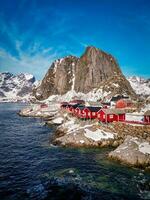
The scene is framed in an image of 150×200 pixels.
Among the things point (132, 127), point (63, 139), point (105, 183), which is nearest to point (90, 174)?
point (105, 183)

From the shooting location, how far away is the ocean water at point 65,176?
3044cm

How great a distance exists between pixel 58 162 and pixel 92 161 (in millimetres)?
6533

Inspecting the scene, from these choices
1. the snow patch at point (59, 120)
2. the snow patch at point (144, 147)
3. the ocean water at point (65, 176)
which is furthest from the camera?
the snow patch at point (59, 120)

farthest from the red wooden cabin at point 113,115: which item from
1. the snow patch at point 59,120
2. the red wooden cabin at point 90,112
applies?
the snow patch at point 59,120

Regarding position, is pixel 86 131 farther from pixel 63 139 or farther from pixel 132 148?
pixel 132 148

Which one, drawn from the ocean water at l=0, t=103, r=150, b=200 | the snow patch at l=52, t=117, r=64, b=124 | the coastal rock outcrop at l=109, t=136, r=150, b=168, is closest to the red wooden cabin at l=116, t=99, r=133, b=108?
the snow patch at l=52, t=117, r=64, b=124

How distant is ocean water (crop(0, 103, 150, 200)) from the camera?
30.4 meters

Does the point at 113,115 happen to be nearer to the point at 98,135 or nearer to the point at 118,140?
the point at 98,135

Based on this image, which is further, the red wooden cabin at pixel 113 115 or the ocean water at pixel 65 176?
the red wooden cabin at pixel 113 115

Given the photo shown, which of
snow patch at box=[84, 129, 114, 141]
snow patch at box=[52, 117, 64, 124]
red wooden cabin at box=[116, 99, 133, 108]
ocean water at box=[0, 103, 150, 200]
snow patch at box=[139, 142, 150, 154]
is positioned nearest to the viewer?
ocean water at box=[0, 103, 150, 200]

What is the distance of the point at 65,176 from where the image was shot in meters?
36.5

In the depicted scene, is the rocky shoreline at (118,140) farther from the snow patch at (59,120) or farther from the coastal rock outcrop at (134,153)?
the snow patch at (59,120)

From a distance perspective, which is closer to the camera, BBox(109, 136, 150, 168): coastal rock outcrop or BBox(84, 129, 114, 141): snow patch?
BBox(109, 136, 150, 168): coastal rock outcrop

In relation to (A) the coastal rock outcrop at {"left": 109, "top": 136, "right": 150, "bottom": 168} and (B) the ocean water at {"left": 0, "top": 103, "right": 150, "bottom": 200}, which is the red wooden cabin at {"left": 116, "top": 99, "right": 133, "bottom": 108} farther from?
(A) the coastal rock outcrop at {"left": 109, "top": 136, "right": 150, "bottom": 168}
